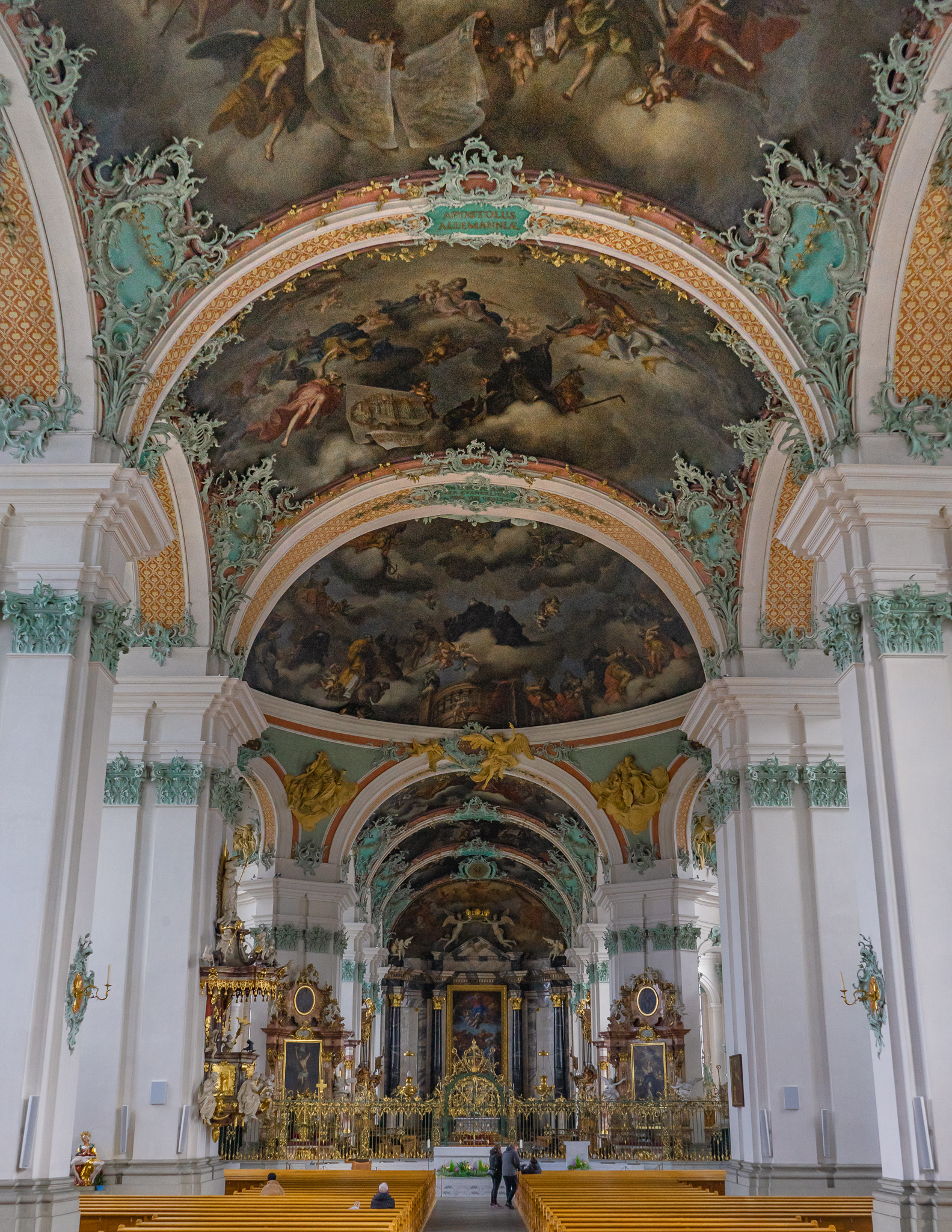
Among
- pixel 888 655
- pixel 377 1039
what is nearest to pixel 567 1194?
pixel 888 655

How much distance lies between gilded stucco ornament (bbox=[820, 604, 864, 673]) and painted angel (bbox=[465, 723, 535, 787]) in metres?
14.5

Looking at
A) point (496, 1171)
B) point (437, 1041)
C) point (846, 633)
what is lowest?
point (496, 1171)

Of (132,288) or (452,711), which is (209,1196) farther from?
(452,711)

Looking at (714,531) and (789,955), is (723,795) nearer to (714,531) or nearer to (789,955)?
(789,955)

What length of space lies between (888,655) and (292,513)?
917cm

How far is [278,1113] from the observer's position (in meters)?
21.5

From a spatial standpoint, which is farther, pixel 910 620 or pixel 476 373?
pixel 476 373

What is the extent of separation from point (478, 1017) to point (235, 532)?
102 feet

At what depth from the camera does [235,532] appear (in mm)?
16203

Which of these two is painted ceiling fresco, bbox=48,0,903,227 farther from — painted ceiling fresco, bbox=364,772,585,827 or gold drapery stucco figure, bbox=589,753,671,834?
painted ceiling fresco, bbox=364,772,585,827

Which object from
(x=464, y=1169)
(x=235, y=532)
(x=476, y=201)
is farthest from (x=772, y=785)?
(x=464, y=1169)

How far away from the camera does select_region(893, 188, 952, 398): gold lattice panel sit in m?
10.5

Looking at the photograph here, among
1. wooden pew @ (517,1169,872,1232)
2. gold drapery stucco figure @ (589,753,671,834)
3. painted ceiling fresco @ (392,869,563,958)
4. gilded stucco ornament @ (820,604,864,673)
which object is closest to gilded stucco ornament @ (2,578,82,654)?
wooden pew @ (517,1169,872,1232)

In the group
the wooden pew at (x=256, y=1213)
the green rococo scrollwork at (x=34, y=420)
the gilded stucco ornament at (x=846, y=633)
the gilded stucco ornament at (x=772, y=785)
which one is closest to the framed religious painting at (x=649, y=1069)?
the wooden pew at (x=256, y=1213)
